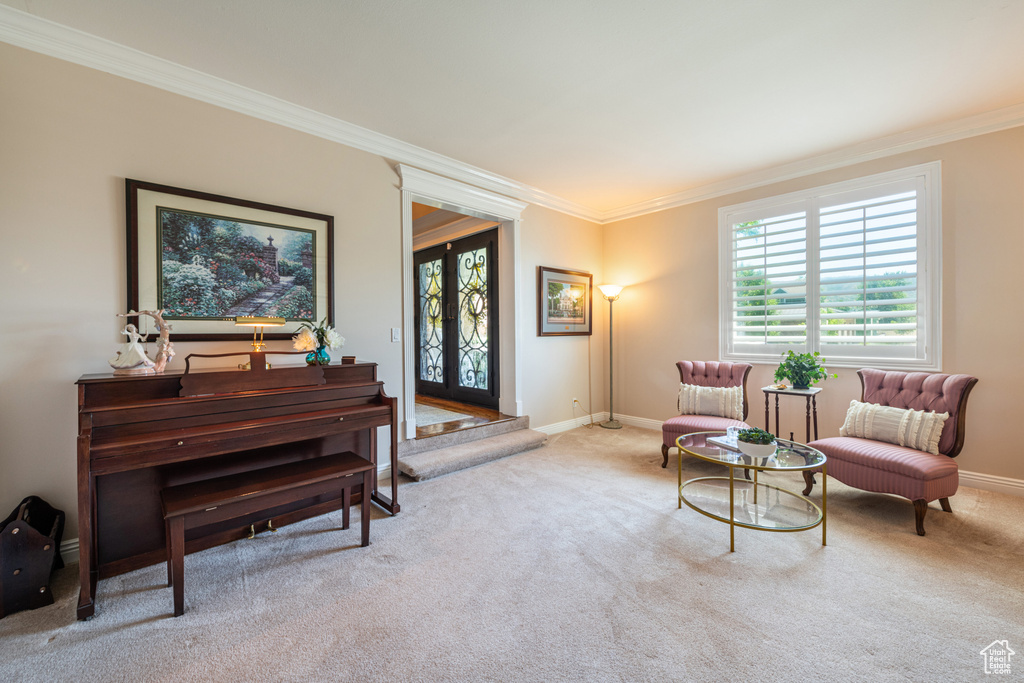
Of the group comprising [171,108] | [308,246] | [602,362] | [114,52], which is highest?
[114,52]

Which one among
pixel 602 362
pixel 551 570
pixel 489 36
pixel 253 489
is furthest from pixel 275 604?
pixel 602 362

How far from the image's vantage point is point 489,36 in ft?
7.32

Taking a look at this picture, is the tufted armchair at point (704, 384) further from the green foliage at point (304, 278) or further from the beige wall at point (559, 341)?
the green foliage at point (304, 278)

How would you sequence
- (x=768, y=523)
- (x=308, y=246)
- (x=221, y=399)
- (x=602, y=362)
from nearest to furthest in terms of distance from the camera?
(x=221, y=399), (x=768, y=523), (x=308, y=246), (x=602, y=362)

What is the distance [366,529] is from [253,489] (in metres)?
0.65

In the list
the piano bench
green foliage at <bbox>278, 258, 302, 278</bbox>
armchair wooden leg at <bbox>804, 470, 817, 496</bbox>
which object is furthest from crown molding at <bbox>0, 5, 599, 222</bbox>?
armchair wooden leg at <bbox>804, 470, 817, 496</bbox>

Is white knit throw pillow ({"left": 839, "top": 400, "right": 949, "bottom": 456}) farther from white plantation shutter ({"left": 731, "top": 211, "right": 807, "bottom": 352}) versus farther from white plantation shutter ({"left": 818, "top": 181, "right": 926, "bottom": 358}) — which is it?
white plantation shutter ({"left": 731, "top": 211, "right": 807, "bottom": 352})

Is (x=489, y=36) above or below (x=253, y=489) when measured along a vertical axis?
above

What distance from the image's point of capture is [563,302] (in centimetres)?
503

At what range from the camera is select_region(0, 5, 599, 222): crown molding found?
211 cm

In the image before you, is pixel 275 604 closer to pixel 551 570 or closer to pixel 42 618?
pixel 42 618

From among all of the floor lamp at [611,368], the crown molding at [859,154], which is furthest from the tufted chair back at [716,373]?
the crown molding at [859,154]

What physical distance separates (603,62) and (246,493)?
10.1 feet

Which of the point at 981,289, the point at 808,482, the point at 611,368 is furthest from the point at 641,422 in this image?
the point at 981,289
